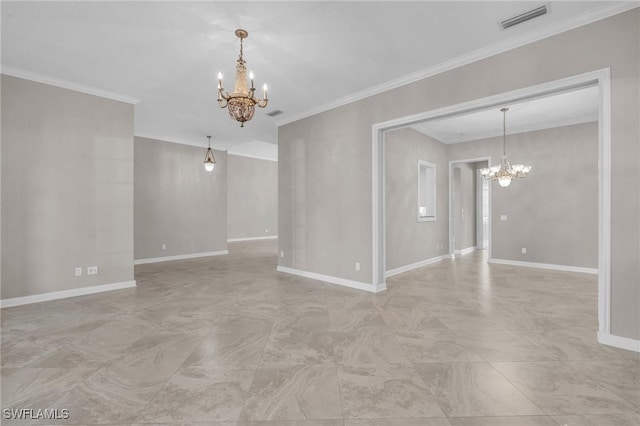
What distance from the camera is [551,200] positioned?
6.36 meters

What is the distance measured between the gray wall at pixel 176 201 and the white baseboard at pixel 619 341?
831cm

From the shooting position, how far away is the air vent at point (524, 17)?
106 inches

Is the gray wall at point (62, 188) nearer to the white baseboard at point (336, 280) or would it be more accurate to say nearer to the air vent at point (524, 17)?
the white baseboard at point (336, 280)

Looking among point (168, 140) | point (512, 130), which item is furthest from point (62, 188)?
point (512, 130)

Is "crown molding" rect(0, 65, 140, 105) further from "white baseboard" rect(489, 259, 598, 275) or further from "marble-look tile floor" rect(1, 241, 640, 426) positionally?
"white baseboard" rect(489, 259, 598, 275)

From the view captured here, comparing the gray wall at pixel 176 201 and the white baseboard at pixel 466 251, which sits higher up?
the gray wall at pixel 176 201

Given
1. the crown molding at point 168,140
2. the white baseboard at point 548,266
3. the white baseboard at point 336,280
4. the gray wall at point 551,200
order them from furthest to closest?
1. the crown molding at point 168,140
2. the gray wall at point 551,200
3. the white baseboard at point 548,266
4. the white baseboard at point 336,280

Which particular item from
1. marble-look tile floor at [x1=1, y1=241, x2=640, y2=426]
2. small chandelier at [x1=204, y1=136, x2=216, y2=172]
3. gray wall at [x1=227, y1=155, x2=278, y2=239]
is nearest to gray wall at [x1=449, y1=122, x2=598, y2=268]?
marble-look tile floor at [x1=1, y1=241, x2=640, y2=426]

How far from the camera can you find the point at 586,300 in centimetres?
402

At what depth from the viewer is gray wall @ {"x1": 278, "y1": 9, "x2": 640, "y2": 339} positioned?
8.47ft

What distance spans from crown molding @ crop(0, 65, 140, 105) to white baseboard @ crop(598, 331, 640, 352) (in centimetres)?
691

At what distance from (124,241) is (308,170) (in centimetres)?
341

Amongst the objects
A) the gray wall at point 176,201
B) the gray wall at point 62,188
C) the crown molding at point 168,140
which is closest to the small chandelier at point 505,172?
the gray wall at point 62,188

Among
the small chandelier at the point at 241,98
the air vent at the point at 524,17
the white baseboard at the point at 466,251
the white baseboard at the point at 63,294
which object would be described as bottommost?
the white baseboard at the point at 466,251
